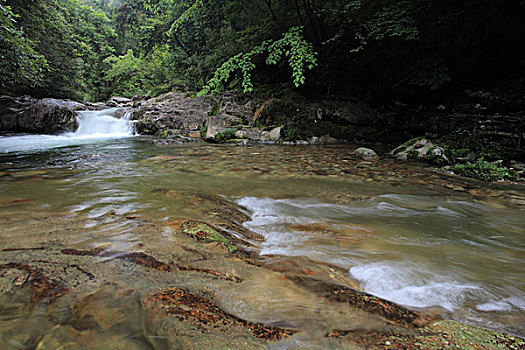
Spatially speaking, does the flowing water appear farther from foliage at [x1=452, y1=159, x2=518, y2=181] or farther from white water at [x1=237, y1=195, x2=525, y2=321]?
foliage at [x1=452, y1=159, x2=518, y2=181]

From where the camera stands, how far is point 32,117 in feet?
36.1

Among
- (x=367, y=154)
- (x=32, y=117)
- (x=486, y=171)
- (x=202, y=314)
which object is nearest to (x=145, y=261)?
(x=202, y=314)

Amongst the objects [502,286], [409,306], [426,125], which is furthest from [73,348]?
[426,125]

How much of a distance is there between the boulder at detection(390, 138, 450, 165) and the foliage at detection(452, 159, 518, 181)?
76 centimetres

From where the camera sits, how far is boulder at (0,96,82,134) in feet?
35.8

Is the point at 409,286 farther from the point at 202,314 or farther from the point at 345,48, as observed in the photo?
the point at 345,48

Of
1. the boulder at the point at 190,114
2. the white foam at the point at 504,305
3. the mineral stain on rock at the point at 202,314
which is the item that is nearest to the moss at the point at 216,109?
the boulder at the point at 190,114

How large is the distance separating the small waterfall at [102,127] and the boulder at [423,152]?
36.2 ft

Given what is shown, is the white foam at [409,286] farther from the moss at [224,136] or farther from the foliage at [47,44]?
the moss at [224,136]

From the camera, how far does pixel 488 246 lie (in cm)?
210

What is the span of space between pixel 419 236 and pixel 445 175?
303 cm

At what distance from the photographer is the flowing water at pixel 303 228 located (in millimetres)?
1220

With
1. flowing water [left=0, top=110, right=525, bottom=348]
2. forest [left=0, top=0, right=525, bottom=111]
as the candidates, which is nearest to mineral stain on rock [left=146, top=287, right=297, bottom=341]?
flowing water [left=0, top=110, right=525, bottom=348]

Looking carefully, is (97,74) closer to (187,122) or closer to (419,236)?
(187,122)
